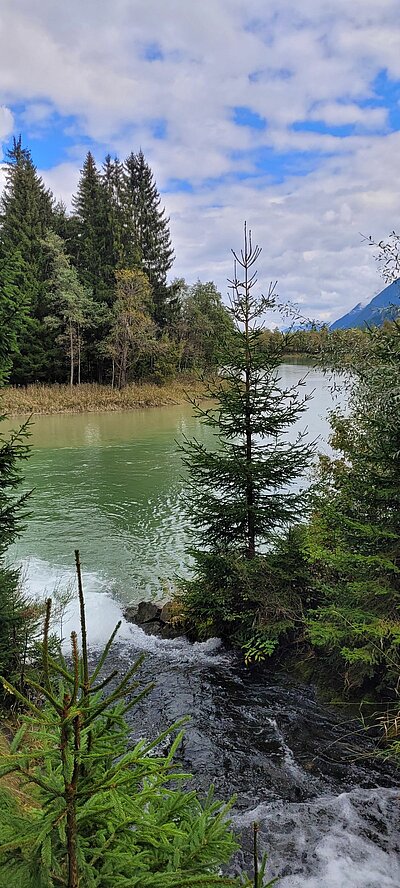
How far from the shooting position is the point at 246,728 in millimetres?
4734

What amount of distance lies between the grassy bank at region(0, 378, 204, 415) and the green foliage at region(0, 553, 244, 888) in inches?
1007

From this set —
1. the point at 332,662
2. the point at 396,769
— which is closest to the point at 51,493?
the point at 332,662

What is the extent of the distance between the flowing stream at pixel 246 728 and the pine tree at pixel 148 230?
3105cm

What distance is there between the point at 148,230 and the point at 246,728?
42.3m

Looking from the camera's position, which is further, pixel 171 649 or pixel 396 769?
pixel 171 649

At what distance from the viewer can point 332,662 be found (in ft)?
17.5

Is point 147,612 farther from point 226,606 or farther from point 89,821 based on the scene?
point 89,821

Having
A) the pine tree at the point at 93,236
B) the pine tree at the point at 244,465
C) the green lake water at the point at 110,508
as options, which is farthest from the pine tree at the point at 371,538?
the pine tree at the point at 93,236

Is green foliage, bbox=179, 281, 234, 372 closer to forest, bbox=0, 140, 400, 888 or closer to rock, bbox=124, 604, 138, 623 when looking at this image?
rock, bbox=124, 604, 138, 623

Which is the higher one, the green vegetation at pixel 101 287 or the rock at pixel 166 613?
the green vegetation at pixel 101 287

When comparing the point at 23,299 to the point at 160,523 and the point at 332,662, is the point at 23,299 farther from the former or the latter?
the point at 160,523

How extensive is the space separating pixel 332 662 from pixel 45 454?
1543cm

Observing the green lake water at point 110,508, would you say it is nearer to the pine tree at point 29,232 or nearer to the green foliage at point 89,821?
the green foliage at point 89,821

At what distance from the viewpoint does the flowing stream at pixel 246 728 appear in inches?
133
